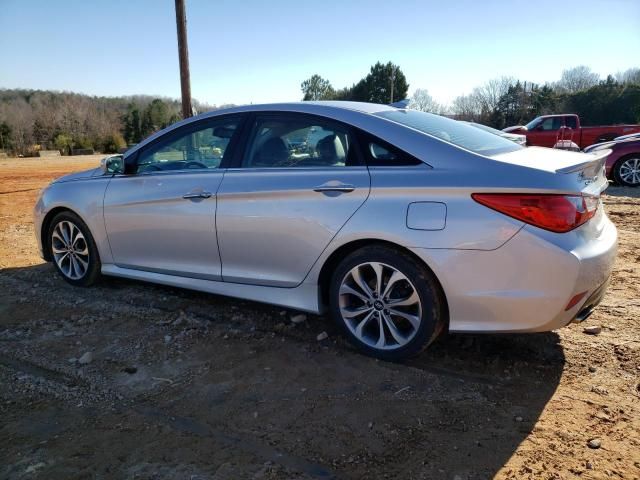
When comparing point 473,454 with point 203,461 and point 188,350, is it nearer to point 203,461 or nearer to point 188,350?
point 203,461

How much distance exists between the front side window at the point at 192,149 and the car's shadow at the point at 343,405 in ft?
4.23

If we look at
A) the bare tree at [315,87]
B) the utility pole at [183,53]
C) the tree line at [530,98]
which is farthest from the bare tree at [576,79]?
the utility pole at [183,53]

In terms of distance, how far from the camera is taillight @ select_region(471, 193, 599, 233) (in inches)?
102

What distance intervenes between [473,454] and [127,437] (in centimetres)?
167

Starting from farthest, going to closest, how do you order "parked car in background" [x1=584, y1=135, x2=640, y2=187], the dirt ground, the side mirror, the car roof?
"parked car in background" [x1=584, y1=135, x2=640, y2=187] < the side mirror < the car roof < the dirt ground

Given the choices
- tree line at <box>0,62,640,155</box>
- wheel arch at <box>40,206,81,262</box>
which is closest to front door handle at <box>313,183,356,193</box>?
wheel arch at <box>40,206,81,262</box>

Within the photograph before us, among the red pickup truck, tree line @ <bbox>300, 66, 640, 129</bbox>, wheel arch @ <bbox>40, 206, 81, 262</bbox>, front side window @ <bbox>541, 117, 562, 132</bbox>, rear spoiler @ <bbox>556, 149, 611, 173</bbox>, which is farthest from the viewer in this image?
tree line @ <bbox>300, 66, 640, 129</bbox>

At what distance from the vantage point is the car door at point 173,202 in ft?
12.2

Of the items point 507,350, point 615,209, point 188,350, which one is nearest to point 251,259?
point 188,350

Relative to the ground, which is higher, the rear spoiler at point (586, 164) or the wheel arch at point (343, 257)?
the rear spoiler at point (586, 164)

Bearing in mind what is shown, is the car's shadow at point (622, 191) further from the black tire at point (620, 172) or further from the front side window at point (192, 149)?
the front side window at point (192, 149)

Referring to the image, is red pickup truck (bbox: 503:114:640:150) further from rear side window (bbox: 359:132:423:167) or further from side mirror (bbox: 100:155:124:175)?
side mirror (bbox: 100:155:124:175)

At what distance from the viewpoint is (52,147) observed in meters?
44.0

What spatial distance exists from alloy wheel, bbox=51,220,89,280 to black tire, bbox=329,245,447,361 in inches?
105
